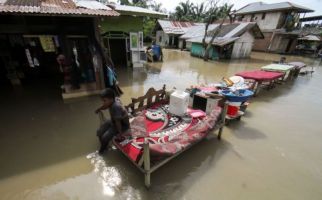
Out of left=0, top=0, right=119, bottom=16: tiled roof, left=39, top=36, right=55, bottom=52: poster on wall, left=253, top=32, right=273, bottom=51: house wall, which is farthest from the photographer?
left=253, top=32, right=273, bottom=51: house wall

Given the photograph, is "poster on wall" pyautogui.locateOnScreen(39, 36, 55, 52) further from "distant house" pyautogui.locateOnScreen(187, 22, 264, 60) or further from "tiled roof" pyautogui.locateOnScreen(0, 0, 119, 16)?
"distant house" pyautogui.locateOnScreen(187, 22, 264, 60)

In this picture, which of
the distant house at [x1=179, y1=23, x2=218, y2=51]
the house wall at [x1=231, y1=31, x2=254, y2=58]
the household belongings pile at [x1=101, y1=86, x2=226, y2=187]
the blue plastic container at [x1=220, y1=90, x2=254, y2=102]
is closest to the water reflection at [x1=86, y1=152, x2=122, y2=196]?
the household belongings pile at [x1=101, y1=86, x2=226, y2=187]

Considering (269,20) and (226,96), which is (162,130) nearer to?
(226,96)

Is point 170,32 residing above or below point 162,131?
above

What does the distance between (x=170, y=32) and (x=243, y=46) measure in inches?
439

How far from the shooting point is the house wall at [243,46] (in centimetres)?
1776

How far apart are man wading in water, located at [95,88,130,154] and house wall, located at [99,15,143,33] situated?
835 centimetres

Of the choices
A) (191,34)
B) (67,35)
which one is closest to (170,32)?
(191,34)

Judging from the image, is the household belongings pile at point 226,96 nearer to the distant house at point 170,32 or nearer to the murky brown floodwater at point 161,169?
the murky brown floodwater at point 161,169

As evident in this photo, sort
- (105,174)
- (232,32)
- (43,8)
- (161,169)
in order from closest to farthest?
1. (105,174)
2. (161,169)
3. (43,8)
4. (232,32)

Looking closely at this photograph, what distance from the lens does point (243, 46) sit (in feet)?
60.2

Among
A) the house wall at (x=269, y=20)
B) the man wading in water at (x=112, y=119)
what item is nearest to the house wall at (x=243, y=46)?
the house wall at (x=269, y=20)

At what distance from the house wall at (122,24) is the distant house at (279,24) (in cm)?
2172

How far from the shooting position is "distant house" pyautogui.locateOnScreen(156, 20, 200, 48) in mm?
25453
